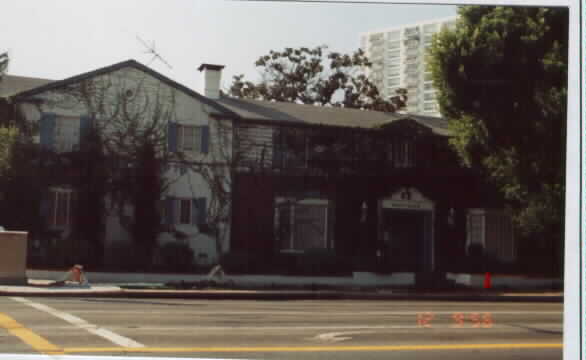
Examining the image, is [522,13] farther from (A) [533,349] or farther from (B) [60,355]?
(B) [60,355]

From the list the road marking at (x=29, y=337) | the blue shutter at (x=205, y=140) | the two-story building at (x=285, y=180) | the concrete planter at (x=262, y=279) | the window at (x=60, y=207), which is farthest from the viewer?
the blue shutter at (x=205, y=140)

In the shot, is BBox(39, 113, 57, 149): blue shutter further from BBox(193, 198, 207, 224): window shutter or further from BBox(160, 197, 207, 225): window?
BBox(193, 198, 207, 224): window shutter

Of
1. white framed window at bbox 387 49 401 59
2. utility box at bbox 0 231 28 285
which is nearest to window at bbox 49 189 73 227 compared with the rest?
utility box at bbox 0 231 28 285

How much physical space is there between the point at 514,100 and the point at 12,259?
14637 millimetres

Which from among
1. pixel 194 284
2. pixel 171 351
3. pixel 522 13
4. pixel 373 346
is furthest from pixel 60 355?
pixel 522 13

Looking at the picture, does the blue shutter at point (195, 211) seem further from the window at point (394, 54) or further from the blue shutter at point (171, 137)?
the window at point (394, 54)

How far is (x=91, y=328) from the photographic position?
966 cm

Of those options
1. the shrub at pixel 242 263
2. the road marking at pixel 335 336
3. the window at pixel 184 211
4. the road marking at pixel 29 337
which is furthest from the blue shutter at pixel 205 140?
the road marking at pixel 335 336

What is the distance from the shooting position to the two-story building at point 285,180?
22.3 m

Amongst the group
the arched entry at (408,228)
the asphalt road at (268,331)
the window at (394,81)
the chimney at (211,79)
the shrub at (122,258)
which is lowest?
the asphalt road at (268,331)

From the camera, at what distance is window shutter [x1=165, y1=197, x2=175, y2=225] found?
2269cm

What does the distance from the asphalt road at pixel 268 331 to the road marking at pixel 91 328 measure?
0.01m

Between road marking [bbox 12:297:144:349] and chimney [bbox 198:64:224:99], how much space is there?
549 inches

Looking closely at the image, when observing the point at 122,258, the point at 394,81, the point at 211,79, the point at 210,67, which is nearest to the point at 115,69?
the point at 210,67
